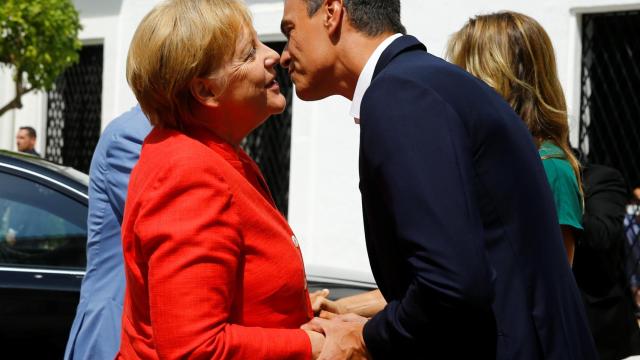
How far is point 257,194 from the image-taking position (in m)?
2.09

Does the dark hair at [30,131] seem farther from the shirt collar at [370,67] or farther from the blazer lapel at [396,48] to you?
the blazer lapel at [396,48]

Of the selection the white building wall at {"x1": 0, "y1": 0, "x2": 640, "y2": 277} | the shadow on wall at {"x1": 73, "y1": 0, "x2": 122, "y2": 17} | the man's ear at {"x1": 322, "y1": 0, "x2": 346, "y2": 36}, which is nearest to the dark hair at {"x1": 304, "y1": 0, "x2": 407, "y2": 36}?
the man's ear at {"x1": 322, "y1": 0, "x2": 346, "y2": 36}

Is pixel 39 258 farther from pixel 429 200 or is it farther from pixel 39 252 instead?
pixel 429 200

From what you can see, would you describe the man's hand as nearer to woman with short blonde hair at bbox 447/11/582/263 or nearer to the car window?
woman with short blonde hair at bbox 447/11/582/263

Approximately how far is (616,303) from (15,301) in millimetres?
2584

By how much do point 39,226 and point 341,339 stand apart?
281cm

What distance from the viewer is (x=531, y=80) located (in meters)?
A: 2.84

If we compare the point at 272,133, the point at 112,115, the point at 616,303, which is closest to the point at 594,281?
the point at 616,303

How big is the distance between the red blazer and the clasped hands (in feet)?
0.09

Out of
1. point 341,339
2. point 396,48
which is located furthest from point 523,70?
point 341,339

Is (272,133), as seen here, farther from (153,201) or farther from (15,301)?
(153,201)

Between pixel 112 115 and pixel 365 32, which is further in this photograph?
pixel 112 115

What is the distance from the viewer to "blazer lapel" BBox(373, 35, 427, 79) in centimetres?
202

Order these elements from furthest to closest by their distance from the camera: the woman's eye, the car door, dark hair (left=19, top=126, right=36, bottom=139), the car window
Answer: dark hair (left=19, top=126, right=36, bottom=139) → the car window → the car door → the woman's eye
